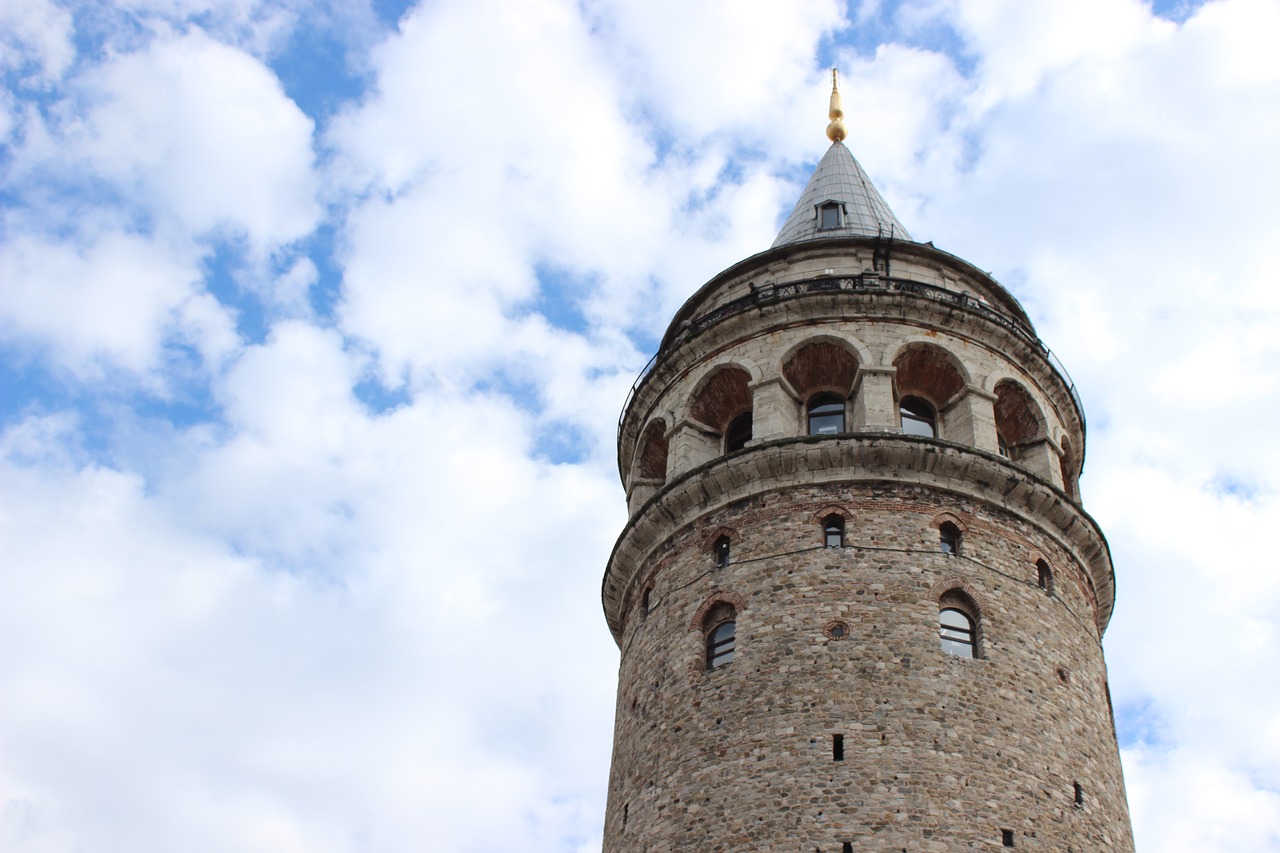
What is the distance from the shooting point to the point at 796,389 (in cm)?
2769

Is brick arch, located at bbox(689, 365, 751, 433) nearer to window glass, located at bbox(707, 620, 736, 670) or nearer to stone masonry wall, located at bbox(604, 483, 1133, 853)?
stone masonry wall, located at bbox(604, 483, 1133, 853)

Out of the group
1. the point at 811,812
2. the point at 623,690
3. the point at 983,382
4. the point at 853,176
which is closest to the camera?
the point at 811,812

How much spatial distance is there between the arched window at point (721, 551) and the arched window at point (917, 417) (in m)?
4.56

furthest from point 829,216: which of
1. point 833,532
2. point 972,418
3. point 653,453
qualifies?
point 833,532

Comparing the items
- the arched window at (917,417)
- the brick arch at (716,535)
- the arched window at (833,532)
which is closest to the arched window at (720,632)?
the brick arch at (716,535)

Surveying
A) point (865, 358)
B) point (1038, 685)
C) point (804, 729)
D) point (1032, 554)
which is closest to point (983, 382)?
point (865, 358)

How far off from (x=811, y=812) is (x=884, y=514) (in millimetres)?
5984

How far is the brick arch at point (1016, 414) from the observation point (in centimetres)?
2782

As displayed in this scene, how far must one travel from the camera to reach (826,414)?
27.4m

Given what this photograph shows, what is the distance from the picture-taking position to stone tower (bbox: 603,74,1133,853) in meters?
20.5

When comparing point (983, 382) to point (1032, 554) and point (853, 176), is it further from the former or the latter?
point (853, 176)

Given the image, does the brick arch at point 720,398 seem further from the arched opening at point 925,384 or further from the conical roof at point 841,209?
the conical roof at point 841,209

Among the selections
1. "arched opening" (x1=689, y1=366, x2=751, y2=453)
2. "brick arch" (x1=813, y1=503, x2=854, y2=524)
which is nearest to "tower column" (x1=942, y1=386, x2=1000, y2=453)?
"brick arch" (x1=813, y1=503, x2=854, y2=524)

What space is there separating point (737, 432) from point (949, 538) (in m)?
5.80
